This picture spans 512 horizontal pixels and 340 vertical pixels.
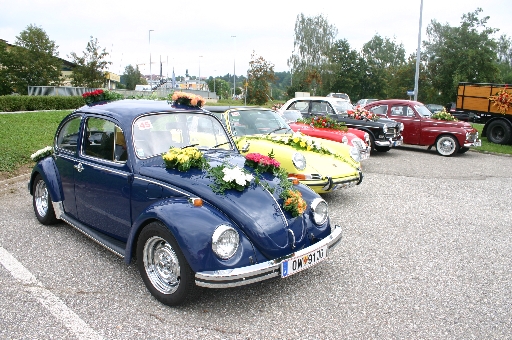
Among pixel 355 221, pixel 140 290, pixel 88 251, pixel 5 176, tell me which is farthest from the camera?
pixel 5 176

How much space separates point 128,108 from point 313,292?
110 inches

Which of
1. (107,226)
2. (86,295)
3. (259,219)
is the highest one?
(259,219)

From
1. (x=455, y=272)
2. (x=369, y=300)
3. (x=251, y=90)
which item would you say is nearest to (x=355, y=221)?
(x=455, y=272)

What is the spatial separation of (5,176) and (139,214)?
5.99 meters

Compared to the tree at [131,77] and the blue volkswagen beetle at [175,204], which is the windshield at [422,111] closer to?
the blue volkswagen beetle at [175,204]

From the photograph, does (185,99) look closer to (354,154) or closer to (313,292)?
(313,292)

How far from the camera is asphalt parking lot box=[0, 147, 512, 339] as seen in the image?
3.29 metres

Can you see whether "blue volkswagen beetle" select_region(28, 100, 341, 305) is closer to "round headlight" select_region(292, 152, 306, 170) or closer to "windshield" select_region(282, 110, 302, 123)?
"round headlight" select_region(292, 152, 306, 170)

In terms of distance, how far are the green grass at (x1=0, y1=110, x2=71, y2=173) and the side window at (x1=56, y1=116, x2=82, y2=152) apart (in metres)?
3.51

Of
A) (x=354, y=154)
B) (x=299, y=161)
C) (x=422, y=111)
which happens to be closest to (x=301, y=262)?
(x=299, y=161)

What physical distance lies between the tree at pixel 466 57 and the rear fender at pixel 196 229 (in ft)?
122

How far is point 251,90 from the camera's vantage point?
36.7 m

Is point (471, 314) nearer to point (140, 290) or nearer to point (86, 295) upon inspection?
point (140, 290)

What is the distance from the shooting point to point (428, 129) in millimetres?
13742
